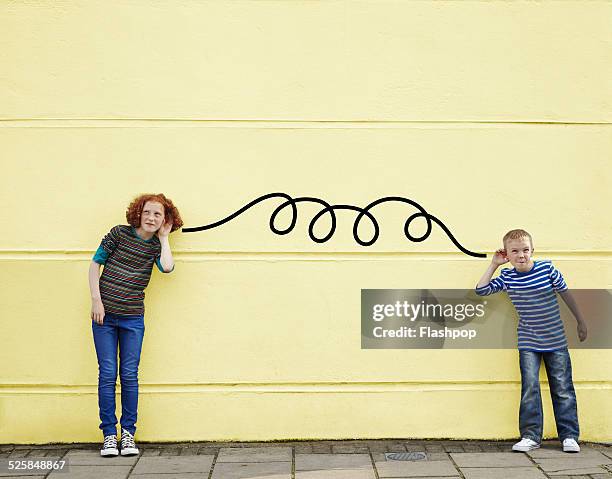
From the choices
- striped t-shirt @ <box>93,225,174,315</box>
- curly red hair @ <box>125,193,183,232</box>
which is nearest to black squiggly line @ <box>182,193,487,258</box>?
curly red hair @ <box>125,193,183,232</box>

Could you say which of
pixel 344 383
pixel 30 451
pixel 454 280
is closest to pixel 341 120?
pixel 454 280

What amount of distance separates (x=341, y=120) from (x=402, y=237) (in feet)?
2.93

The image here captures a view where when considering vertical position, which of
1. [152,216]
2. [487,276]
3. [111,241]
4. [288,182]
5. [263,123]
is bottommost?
[487,276]

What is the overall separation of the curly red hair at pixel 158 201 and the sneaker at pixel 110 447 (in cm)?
136

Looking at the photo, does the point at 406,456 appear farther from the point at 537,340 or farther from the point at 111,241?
the point at 111,241

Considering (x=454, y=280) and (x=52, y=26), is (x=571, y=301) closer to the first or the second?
(x=454, y=280)

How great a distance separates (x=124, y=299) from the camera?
4.89 m

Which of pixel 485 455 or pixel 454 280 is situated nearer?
pixel 485 455

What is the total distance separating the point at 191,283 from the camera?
5.18 m

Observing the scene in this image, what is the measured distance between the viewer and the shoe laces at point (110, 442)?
191 inches

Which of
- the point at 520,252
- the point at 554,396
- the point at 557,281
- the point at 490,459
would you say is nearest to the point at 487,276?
the point at 520,252

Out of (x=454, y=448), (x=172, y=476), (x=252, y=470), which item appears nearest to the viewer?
(x=172, y=476)

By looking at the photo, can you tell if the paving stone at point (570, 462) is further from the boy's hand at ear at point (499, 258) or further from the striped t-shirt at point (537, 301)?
the boy's hand at ear at point (499, 258)

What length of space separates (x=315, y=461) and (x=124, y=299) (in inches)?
61.9
